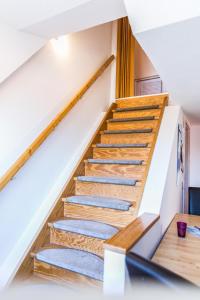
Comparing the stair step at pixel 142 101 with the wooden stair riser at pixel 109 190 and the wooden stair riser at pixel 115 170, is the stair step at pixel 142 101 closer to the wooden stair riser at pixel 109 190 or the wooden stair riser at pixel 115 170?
the wooden stair riser at pixel 115 170

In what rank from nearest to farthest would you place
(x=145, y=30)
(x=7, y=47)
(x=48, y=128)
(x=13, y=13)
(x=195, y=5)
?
(x=195, y=5), (x=145, y=30), (x=13, y=13), (x=7, y=47), (x=48, y=128)

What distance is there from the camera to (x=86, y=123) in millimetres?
3174

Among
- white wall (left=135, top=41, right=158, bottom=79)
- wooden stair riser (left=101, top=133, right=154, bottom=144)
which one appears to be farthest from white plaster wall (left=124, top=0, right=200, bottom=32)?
white wall (left=135, top=41, right=158, bottom=79)

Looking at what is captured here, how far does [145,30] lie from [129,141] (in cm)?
185

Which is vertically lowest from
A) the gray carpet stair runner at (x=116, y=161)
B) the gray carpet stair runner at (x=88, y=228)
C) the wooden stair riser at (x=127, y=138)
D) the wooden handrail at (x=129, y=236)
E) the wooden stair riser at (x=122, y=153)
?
the gray carpet stair runner at (x=88, y=228)

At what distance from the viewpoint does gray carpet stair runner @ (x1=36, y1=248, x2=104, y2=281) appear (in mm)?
1777

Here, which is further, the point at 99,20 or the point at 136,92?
the point at 136,92

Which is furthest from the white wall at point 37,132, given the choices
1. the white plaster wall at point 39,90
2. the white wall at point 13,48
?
the white wall at point 13,48

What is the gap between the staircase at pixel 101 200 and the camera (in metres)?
1.93

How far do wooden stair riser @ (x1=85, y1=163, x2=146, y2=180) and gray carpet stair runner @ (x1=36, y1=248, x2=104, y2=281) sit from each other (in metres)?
0.95

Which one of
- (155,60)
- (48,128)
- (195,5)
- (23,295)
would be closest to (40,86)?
(48,128)

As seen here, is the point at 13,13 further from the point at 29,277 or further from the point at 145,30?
the point at 29,277

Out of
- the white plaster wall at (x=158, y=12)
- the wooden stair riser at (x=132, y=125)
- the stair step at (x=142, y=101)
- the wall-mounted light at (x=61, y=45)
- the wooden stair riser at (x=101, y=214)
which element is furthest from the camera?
the stair step at (x=142, y=101)

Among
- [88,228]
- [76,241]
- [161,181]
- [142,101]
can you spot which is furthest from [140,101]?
[76,241]
